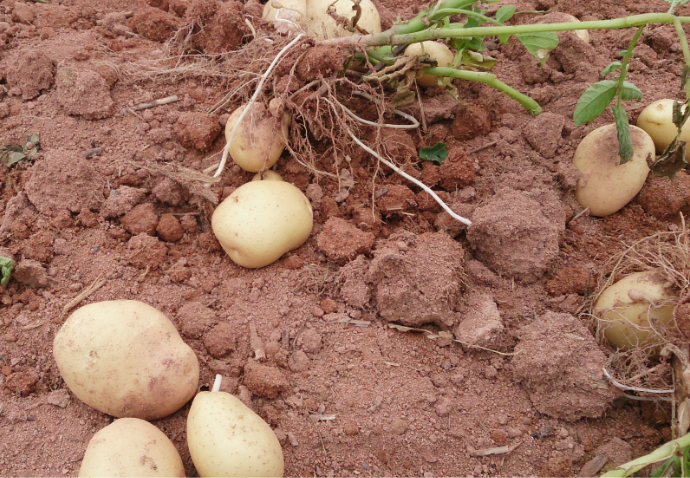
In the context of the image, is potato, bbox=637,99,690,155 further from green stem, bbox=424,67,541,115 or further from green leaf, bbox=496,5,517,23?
green leaf, bbox=496,5,517,23

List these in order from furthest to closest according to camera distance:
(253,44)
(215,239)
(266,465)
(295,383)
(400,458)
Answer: (253,44), (215,239), (295,383), (400,458), (266,465)

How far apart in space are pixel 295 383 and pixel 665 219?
4.84ft

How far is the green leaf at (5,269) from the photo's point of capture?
158 centimetres

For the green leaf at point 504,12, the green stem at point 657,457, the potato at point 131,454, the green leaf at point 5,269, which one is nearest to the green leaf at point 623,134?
the green leaf at point 504,12

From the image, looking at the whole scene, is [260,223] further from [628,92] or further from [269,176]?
[628,92]

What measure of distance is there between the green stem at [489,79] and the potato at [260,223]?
0.76 m

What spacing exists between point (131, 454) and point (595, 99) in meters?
1.79

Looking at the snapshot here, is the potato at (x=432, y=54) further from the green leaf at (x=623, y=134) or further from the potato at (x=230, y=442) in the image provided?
the potato at (x=230, y=442)

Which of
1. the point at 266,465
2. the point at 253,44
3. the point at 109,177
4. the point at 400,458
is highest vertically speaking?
the point at 253,44

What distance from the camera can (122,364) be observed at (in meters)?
1.34

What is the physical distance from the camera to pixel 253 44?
82.7 inches

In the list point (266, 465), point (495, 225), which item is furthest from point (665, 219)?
point (266, 465)

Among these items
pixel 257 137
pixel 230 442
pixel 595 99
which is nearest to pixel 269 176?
pixel 257 137

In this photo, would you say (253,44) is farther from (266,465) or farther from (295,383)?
(266,465)
